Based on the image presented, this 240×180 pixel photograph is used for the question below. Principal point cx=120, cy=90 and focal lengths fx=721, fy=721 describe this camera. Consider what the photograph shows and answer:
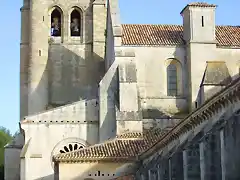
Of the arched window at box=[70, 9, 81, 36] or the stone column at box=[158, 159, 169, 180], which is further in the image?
the arched window at box=[70, 9, 81, 36]

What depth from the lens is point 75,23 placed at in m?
54.7

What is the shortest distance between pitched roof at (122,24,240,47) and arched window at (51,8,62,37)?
24.1 ft

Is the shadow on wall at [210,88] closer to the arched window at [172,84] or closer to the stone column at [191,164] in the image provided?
the arched window at [172,84]

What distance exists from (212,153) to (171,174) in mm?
5927

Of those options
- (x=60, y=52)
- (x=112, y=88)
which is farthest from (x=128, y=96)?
(x=60, y=52)

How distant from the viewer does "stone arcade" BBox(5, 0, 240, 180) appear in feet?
130

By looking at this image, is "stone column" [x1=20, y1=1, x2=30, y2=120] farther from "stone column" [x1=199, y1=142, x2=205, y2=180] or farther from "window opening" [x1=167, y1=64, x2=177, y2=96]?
"stone column" [x1=199, y1=142, x2=205, y2=180]

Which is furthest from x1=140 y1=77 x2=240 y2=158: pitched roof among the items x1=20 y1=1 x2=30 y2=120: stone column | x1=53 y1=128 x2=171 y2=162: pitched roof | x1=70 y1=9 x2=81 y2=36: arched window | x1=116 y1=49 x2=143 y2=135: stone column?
x1=70 y1=9 x2=81 y2=36: arched window

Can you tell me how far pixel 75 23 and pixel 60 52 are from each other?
109 inches

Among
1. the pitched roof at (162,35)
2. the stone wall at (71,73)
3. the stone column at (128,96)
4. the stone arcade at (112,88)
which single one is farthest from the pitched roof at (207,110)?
the stone wall at (71,73)

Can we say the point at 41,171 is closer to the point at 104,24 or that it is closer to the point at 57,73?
the point at 57,73

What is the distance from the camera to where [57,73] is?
53125mm

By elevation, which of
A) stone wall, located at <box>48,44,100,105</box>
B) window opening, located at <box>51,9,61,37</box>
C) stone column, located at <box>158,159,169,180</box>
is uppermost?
window opening, located at <box>51,9,61,37</box>

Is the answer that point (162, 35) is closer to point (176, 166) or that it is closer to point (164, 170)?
point (164, 170)
